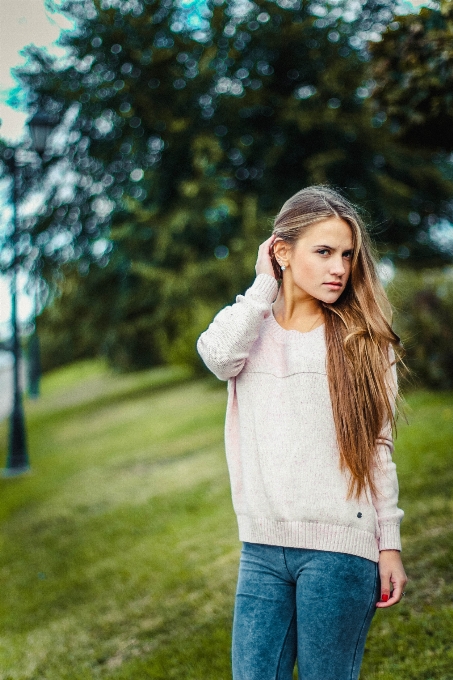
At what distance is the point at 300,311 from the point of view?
7.52 ft

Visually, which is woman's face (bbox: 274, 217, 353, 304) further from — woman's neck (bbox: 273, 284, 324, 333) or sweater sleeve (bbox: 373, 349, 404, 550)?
sweater sleeve (bbox: 373, 349, 404, 550)

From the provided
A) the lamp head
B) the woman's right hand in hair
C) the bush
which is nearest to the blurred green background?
the bush

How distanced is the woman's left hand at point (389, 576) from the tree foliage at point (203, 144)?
11150 mm

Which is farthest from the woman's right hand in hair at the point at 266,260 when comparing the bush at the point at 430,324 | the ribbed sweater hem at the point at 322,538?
the bush at the point at 430,324

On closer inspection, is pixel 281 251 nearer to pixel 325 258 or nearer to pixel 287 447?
pixel 325 258

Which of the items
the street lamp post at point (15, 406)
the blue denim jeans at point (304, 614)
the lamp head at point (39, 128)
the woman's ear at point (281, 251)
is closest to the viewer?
the blue denim jeans at point (304, 614)

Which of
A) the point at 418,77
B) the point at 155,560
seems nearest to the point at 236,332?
the point at 418,77

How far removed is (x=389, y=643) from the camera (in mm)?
3688

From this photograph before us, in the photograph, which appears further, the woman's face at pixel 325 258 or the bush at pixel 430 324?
the bush at pixel 430 324

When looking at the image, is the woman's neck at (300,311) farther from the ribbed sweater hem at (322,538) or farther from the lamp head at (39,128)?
the lamp head at (39,128)

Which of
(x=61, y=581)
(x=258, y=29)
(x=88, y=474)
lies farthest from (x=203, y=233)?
(x=61, y=581)

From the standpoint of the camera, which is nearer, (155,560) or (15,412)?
(155,560)

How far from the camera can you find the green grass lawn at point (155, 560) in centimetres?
400

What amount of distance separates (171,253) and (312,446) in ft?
42.6
